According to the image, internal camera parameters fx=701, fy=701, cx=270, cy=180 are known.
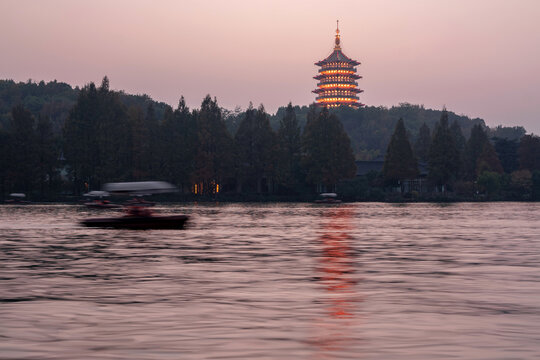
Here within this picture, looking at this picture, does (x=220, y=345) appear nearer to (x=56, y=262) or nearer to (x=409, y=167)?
(x=56, y=262)

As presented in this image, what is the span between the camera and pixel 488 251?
88.9 ft

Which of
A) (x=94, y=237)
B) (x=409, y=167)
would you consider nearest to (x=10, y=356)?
(x=94, y=237)

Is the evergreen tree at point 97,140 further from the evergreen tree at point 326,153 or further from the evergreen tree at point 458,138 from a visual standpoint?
the evergreen tree at point 458,138

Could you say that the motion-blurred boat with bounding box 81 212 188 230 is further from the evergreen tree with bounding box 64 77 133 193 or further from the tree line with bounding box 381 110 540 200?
the tree line with bounding box 381 110 540 200

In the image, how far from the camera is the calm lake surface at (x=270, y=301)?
10078 mm

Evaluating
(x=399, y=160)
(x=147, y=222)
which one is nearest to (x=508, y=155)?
(x=399, y=160)

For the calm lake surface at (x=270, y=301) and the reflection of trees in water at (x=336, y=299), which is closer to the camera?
the calm lake surface at (x=270, y=301)

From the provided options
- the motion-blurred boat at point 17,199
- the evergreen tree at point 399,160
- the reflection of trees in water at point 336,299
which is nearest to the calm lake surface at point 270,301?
the reflection of trees in water at point 336,299

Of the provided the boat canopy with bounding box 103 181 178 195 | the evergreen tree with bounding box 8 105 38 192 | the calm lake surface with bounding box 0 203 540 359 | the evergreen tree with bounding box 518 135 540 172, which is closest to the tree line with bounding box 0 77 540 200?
the evergreen tree with bounding box 8 105 38 192

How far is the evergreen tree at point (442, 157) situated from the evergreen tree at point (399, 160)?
3159mm

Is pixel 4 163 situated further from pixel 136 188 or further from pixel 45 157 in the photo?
pixel 136 188

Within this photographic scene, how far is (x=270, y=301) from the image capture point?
1455cm

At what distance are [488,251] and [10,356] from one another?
2130 centimetres

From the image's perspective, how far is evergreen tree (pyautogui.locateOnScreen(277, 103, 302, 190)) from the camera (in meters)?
108
